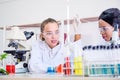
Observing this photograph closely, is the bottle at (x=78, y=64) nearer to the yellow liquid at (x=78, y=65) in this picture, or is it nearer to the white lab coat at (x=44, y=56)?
the yellow liquid at (x=78, y=65)

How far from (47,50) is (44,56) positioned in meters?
0.06

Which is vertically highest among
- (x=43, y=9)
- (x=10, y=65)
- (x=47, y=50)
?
(x=43, y=9)

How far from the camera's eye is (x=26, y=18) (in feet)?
8.21

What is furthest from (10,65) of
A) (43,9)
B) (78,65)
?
(43,9)

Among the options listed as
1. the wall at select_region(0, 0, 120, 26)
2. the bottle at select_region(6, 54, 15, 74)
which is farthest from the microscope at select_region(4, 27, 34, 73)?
the wall at select_region(0, 0, 120, 26)

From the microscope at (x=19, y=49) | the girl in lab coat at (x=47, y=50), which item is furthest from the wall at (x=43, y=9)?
the microscope at (x=19, y=49)

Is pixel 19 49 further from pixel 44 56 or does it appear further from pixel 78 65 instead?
pixel 78 65

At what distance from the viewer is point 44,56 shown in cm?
163

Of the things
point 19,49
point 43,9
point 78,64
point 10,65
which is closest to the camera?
point 78,64

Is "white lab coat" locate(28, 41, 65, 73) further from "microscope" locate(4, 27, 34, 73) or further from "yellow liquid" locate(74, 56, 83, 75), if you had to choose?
"yellow liquid" locate(74, 56, 83, 75)

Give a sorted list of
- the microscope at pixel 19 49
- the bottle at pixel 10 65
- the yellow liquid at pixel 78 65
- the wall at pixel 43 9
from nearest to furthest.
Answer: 1. the yellow liquid at pixel 78 65
2. the bottle at pixel 10 65
3. the microscope at pixel 19 49
4. the wall at pixel 43 9

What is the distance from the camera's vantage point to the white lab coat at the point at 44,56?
1.54 m

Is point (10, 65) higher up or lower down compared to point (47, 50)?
lower down

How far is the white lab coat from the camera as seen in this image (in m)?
1.54
